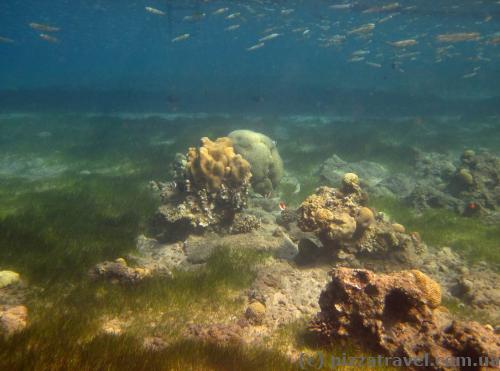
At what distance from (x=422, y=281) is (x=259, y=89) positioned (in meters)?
39.9

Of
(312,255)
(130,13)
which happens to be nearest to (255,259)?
(312,255)

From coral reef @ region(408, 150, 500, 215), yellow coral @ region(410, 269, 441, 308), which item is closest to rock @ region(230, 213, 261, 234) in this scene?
yellow coral @ region(410, 269, 441, 308)

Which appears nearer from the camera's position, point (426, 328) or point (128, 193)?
point (426, 328)

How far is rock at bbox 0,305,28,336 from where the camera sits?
449 cm

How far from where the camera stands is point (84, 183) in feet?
48.3

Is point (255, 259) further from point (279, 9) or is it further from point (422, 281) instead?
point (279, 9)

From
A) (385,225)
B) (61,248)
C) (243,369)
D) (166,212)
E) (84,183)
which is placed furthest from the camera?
(84,183)

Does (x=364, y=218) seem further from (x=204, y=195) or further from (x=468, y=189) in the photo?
(x=468, y=189)

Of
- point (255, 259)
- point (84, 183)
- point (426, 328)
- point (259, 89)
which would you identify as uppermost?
point (426, 328)

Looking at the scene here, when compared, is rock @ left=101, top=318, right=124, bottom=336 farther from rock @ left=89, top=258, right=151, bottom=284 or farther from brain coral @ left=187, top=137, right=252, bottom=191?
brain coral @ left=187, top=137, right=252, bottom=191

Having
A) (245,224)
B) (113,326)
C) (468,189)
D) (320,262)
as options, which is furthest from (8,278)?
(468,189)

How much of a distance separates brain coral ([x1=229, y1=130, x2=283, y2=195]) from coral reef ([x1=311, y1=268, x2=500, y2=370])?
28.3 ft

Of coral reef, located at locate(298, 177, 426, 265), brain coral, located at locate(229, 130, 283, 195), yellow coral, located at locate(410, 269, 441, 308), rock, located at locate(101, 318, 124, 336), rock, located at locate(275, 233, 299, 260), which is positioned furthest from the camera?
brain coral, located at locate(229, 130, 283, 195)

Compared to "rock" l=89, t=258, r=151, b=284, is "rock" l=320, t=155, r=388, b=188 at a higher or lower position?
lower
